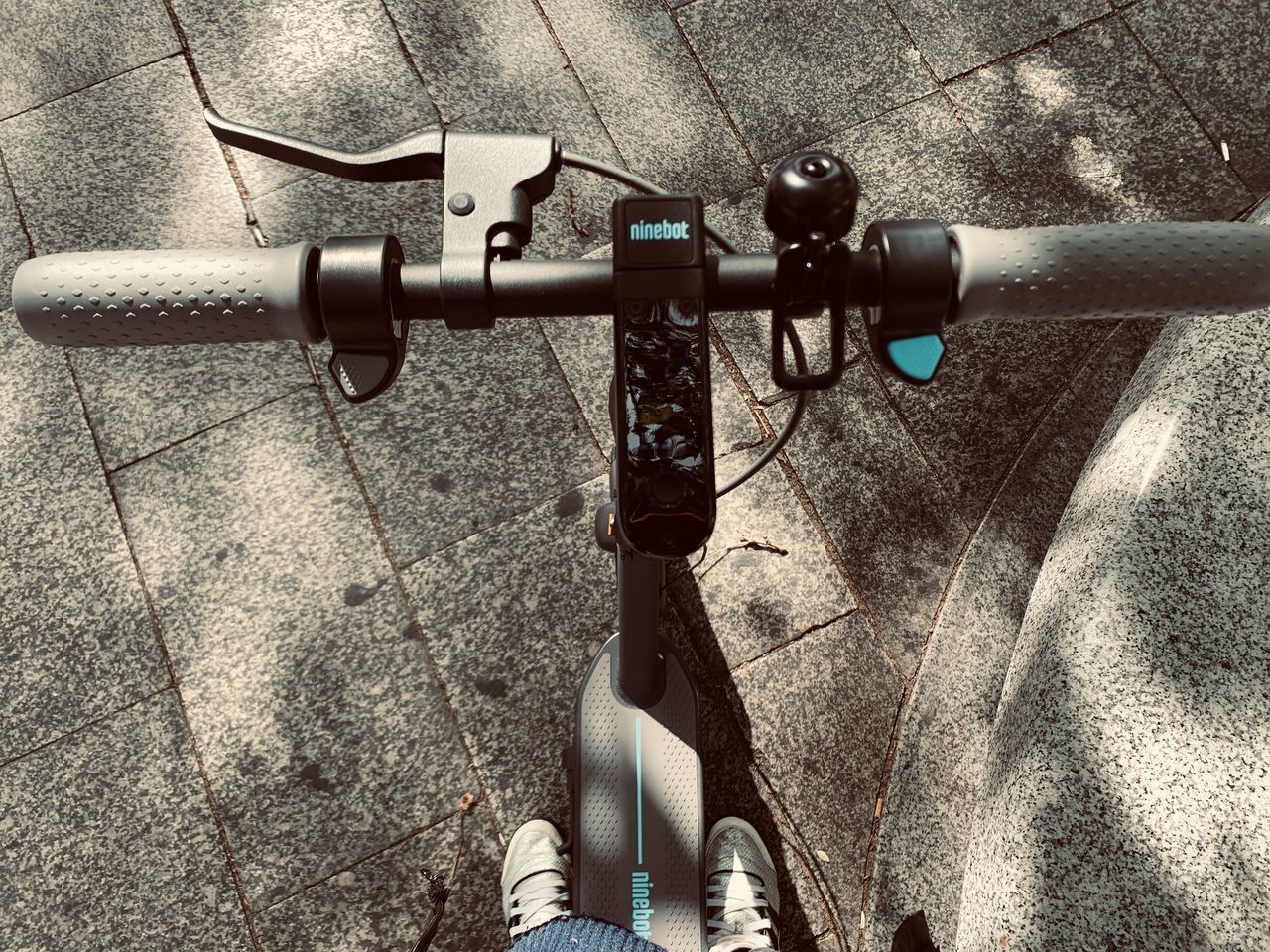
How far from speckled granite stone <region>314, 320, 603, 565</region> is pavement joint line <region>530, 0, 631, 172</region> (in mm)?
703

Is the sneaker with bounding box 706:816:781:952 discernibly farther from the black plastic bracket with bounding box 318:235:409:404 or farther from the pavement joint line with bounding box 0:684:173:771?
the black plastic bracket with bounding box 318:235:409:404

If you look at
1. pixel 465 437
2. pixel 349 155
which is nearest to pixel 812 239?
pixel 349 155

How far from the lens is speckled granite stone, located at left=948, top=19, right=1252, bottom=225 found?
306 cm

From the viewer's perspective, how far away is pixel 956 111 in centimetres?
315

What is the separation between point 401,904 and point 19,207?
255 cm

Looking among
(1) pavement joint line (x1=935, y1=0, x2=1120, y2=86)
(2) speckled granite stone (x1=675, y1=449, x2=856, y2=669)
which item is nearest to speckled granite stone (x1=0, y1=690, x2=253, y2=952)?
(2) speckled granite stone (x1=675, y1=449, x2=856, y2=669)

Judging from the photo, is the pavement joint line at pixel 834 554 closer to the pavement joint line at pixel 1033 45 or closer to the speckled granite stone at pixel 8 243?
the pavement joint line at pixel 1033 45

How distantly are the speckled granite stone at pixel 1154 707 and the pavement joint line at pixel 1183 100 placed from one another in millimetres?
1172

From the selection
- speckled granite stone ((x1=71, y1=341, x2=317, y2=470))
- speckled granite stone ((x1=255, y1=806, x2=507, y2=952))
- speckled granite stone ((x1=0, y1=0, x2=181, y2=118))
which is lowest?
speckled granite stone ((x1=255, y1=806, x2=507, y2=952))

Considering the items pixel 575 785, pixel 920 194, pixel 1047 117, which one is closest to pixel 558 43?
pixel 920 194

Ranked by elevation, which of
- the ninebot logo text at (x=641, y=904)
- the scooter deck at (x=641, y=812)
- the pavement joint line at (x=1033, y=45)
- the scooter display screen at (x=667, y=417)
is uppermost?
the scooter display screen at (x=667, y=417)

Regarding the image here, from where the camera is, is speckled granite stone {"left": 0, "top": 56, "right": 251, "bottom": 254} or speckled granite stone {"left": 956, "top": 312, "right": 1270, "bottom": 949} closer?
speckled granite stone {"left": 956, "top": 312, "right": 1270, "bottom": 949}

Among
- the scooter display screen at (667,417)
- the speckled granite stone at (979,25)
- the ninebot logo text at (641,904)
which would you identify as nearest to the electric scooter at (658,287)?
the scooter display screen at (667,417)

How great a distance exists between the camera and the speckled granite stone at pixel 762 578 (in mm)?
2703
